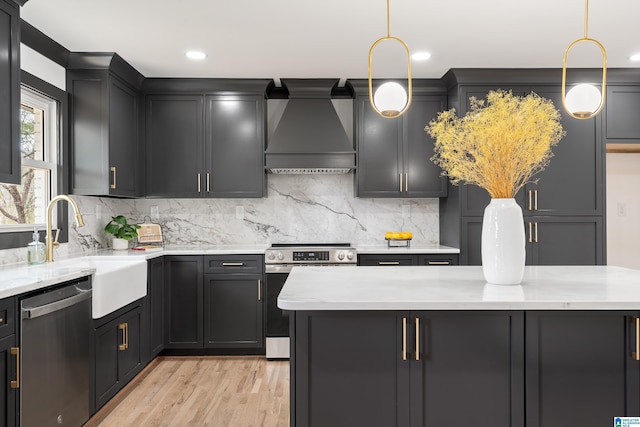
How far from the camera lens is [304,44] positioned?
11.2 feet

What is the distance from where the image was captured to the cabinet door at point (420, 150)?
4.35m

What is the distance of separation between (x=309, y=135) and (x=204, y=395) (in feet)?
7.81

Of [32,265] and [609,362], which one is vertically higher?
[32,265]

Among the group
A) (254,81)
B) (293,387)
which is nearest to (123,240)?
Result: (254,81)

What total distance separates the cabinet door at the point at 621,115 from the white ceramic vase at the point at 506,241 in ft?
8.85

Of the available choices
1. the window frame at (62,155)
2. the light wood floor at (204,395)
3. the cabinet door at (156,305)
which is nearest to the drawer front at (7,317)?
the light wood floor at (204,395)

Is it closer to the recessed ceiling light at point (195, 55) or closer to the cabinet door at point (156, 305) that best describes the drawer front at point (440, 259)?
the cabinet door at point (156, 305)

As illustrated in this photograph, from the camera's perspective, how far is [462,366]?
72.2 inches

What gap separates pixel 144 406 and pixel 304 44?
9.03 feet

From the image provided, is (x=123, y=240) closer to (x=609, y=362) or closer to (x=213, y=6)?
(x=213, y=6)

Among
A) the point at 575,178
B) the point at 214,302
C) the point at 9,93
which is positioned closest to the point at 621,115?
the point at 575,178

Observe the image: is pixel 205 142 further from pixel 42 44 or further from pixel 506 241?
pixel 506 241

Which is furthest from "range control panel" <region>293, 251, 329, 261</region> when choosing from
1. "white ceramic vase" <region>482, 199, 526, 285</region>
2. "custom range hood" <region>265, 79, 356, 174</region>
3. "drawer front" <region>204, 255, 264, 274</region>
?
"white ceramic vase" <region>482, 199, 526, 285</region>

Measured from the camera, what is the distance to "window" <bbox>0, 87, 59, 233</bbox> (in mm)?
3088
